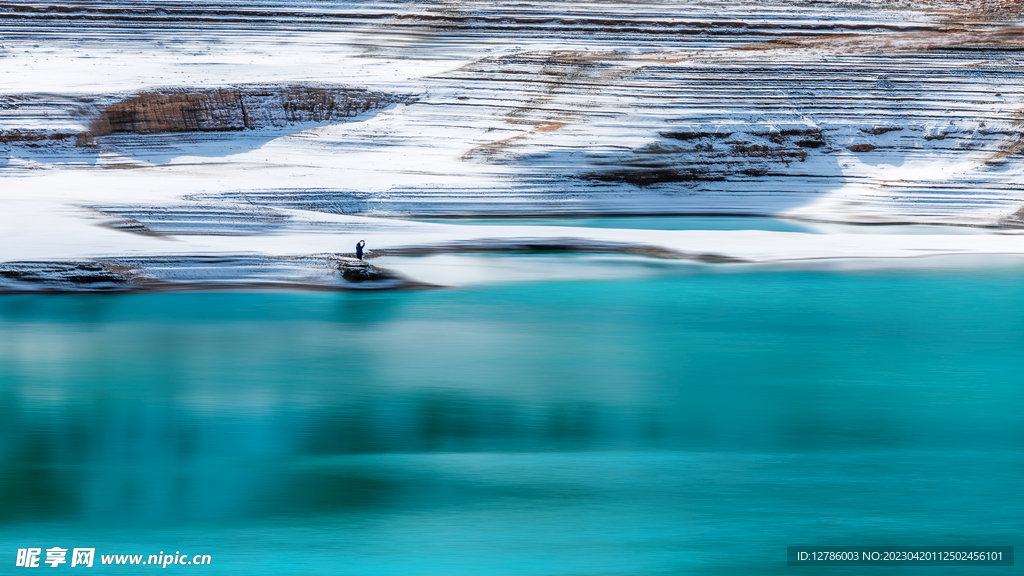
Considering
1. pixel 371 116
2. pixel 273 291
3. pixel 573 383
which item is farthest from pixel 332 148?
pixel 573 383

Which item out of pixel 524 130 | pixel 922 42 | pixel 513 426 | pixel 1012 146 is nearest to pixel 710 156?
pixel 524 130

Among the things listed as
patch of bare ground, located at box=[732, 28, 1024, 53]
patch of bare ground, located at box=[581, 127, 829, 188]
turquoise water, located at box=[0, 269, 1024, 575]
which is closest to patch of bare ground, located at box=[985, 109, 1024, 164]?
patch of bare ground, located at box=[732, 28, 1024, 53]

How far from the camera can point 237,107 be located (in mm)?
15305

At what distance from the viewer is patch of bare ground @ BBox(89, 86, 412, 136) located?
14.9 meters

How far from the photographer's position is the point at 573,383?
25.3 feet

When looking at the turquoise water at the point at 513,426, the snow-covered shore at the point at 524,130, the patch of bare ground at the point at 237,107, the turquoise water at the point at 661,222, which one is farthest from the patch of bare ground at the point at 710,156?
the patch of bare ground at the point at 237,107

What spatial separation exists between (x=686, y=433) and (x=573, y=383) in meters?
1.30

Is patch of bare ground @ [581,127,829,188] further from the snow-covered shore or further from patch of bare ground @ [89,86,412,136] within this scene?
patch of bare ground @ [89,86,412,136]

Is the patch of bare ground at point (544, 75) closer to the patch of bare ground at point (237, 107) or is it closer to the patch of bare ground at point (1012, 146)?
the patch of bare ground at point (237, 107)

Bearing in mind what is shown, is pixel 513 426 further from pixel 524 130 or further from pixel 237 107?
pixel 237 107

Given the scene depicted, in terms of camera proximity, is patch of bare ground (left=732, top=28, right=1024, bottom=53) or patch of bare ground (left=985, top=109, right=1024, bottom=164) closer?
patch of bare ground (left=985, top=109, right=1024, bottom=164)

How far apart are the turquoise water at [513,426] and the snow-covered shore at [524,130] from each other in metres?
1.72

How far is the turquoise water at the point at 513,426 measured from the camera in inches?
207

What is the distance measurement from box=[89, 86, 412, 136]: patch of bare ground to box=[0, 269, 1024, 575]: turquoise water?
21.3 ft
